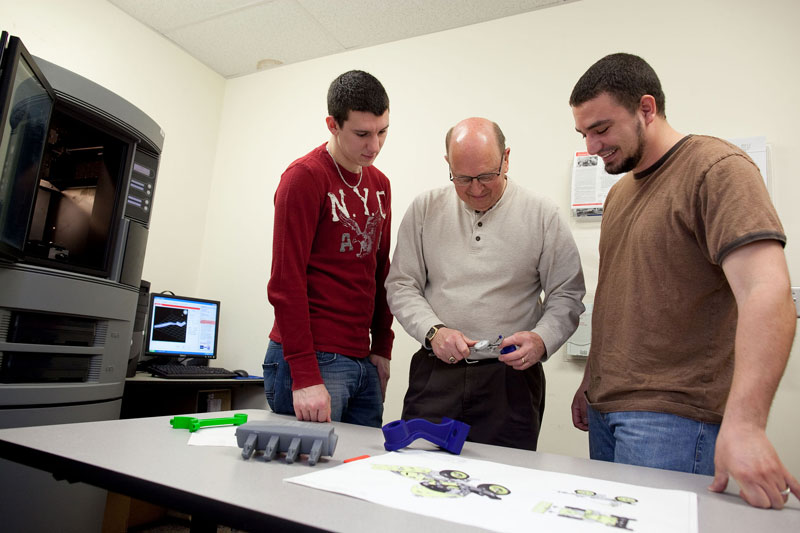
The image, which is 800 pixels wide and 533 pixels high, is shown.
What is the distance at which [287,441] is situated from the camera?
2.55 ft

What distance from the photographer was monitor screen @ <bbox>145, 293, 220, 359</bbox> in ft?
8.59

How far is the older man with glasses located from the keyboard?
55.4 inches

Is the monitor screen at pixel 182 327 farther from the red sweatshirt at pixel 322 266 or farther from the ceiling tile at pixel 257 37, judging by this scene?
the red sweatshirt at pixel 322 266

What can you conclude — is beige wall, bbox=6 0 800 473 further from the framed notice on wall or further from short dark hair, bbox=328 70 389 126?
short dark hair, bbox=328 70 389 126

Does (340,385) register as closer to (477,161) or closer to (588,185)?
(477,161)

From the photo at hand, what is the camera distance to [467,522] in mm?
533

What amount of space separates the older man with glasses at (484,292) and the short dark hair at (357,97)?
212 mm

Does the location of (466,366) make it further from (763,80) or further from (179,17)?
(179,17)

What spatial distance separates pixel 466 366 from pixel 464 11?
6.31 ft

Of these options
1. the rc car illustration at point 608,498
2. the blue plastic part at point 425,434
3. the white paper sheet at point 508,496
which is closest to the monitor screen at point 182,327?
the blue plastic part at point 425,434

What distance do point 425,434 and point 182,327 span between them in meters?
2.17

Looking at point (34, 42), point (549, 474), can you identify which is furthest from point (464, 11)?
point (549, 474)

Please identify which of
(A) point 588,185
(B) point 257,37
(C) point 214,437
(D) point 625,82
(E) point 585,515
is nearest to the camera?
(E) point 585,515

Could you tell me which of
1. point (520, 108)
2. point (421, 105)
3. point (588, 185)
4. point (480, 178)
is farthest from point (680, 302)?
point (421, 105)
